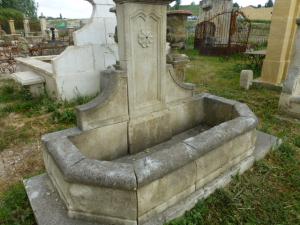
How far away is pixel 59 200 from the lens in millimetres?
2188

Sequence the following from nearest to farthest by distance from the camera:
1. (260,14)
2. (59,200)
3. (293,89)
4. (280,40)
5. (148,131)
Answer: (59,200)
(148,131)
(293,89)
(280,40)
(260,14)

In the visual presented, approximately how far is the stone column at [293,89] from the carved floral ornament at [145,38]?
310 centimetres

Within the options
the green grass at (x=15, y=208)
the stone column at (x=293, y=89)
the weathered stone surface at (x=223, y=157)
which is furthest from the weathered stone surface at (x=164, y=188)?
the stone column at (x=293, y=89)

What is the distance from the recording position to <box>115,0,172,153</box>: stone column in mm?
2473

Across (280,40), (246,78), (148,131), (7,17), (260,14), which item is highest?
(260,14)

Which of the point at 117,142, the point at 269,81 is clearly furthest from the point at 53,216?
the point at 269,81

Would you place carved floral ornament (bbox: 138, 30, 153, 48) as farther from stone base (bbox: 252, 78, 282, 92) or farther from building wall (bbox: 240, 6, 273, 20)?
building wall (bbox: 240, 6, 273, 20)

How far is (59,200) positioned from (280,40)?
245 inches

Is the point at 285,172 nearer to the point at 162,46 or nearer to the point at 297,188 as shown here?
the point at 297,188

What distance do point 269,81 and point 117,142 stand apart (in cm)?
518

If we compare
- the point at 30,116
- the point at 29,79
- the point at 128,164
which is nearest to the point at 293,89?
the point at 128,164

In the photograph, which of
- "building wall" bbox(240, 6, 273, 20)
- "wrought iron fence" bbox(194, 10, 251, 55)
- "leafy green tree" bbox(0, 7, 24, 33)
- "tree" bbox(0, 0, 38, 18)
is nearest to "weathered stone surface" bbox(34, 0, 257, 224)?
"wrought iron fence" bbox(194, 10, 251, 55)

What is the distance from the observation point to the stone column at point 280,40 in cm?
564

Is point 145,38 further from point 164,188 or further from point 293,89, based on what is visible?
point 293,89
